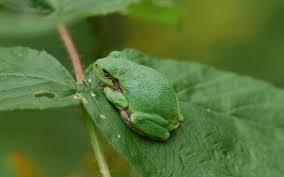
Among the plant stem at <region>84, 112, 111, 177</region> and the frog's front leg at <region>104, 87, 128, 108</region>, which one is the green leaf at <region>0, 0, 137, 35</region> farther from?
the plant stem at <region>84, 112, 111, 177</region>

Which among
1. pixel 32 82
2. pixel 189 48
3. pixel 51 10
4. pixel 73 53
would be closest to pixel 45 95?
pixel 32 82

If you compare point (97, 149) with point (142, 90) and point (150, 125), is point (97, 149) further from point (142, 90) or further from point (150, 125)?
point (142, 90)

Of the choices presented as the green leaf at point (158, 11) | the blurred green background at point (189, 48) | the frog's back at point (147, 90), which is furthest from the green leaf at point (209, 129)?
the blurred green background at point (189, 48)

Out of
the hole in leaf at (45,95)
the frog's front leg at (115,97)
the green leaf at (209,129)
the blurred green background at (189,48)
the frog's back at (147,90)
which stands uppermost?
Answer: the hole in leaf at (45,95)

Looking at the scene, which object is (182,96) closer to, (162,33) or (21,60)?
(21,60)

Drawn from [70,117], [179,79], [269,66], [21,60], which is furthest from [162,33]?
[21,60]

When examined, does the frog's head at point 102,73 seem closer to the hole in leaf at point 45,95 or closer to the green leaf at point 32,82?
the green leaf at point 32,82
